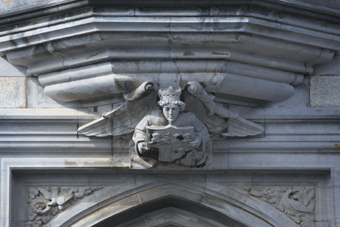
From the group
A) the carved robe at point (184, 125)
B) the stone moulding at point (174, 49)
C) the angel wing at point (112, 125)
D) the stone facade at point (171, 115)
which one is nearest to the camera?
the stone moulding at point (174, 49)

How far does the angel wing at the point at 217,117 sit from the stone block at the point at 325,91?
0.49m

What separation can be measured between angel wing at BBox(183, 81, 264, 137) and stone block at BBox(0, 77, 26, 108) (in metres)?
1.29

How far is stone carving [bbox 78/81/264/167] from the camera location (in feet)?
15.8

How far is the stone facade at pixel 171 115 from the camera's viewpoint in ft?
15.6

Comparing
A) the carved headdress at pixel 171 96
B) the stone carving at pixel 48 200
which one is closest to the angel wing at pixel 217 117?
the carved headdress at pixel 171 96

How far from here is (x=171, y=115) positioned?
15.6 feet

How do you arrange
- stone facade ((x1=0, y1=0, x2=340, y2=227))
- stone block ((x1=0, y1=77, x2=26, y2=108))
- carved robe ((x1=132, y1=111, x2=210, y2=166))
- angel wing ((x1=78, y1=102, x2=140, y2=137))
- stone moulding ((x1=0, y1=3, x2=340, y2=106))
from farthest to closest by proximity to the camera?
stone block ((x1=0, y1=77, x2=26, y2=108)) < angel wing ((x1=78, y1=102, x2=140, y2=137)) < carved robe ((x1=132, y1=111, x2=210, y2=166)) < stone facade ((x1=0, y1=0, x2=340, y2=227)) < stone moulding ((x1=0, y1=3, x2=340, y2=106))

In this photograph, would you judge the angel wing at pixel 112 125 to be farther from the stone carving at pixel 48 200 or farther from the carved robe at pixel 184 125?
the stone carving at pixel 48 200

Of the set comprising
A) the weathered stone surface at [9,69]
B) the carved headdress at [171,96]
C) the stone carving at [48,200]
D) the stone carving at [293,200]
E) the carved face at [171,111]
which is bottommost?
the stone carving at [48,200]

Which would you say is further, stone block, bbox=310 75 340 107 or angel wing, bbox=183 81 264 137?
stone block, bbox=310 75 340 107

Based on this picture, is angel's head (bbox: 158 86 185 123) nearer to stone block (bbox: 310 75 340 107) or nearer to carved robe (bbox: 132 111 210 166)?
carved robe (bbox: 132 111 210 166)

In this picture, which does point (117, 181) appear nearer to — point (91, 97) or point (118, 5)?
point (91, 97)

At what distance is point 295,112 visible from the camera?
17.0 ft

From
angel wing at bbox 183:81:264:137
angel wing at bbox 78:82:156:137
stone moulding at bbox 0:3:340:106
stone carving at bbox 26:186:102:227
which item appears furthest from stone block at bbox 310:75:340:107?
stone carving at bbox 26:186:102:227
